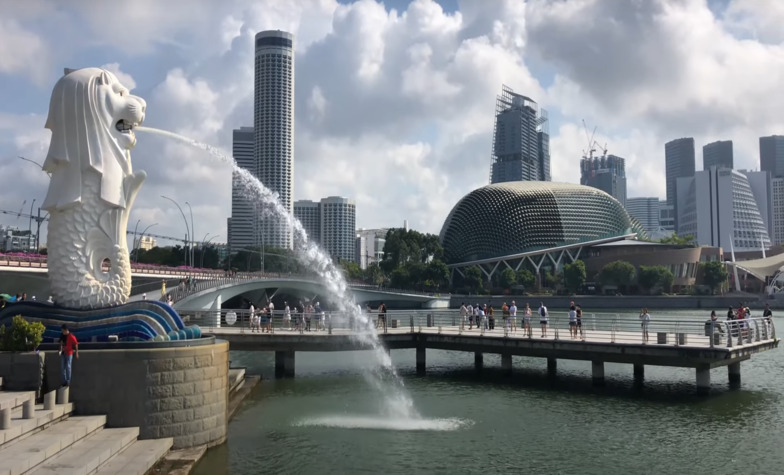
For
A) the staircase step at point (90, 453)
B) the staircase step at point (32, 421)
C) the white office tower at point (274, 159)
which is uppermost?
the white office tower at point (274, 159)

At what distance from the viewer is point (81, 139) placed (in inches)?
765

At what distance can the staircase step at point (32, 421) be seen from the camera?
43.9ft

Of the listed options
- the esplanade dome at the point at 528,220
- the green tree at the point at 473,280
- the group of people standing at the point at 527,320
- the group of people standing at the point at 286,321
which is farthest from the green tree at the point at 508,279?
the group of people standing at the point at 286,321

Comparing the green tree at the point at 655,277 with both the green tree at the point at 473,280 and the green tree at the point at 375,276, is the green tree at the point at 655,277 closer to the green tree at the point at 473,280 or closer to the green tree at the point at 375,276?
the green tree at the point at 473,280

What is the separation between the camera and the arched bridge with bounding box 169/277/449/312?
49.5 meters

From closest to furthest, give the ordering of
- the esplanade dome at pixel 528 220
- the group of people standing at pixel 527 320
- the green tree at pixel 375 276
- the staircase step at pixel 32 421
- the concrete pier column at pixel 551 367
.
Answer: the staircase step at pixel 32 421 < the group of people standing at pixel 527 320 < the concrete pier column at pixel 551 367 < the green tree at pixel 375 276 < the esplanade dome at pixel 528 220

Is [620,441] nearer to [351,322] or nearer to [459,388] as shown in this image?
[459,388]

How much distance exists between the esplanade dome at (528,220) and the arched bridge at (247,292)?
43.8 metres

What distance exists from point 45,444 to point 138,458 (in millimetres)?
2259

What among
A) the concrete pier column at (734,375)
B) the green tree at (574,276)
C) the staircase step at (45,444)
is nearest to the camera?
the staircase step at (45,444)

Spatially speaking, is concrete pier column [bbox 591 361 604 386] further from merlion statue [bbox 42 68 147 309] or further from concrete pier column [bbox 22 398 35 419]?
concrete pier column [bbox 22 398 35 419]

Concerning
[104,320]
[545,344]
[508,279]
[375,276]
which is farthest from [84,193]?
[375,276]

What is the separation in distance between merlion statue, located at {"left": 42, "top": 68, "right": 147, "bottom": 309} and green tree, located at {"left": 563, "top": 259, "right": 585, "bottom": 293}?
110196 millimetres

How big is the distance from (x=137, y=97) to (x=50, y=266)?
5.56 meters
